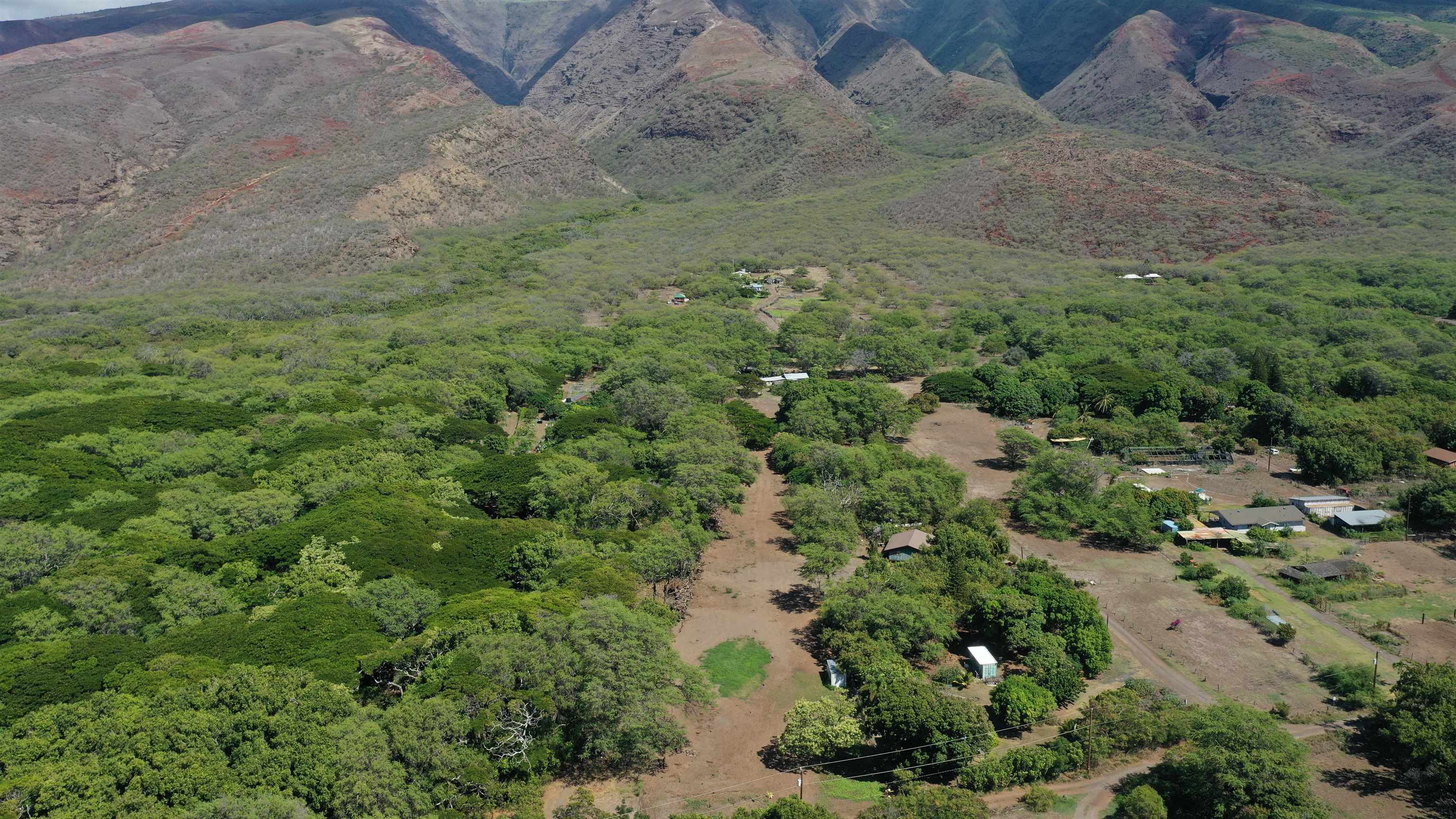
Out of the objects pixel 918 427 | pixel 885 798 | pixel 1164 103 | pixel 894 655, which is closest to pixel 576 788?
pixel 885 798

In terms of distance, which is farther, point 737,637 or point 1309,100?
point 1309,100

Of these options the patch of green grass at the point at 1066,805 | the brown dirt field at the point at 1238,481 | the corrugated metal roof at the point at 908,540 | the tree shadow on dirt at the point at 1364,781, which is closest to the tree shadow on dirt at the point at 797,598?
the corrugated metal roof at the point at 908,540

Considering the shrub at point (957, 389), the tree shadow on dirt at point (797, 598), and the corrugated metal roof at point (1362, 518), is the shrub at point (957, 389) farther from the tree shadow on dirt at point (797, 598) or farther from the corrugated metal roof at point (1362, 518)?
the tree shadow on dirt at point (797, 598)

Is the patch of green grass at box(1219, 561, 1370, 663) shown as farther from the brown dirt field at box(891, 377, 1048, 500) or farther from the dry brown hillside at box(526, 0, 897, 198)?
the dry brown hillside at box(526, 0, 897, 198)

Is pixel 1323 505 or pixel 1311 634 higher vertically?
pixel 1311 634

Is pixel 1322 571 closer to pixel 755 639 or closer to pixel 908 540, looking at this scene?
pixel 908 540

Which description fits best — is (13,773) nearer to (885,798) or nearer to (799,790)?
(799,790)

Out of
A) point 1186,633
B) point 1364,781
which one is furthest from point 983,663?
point 1364,781
